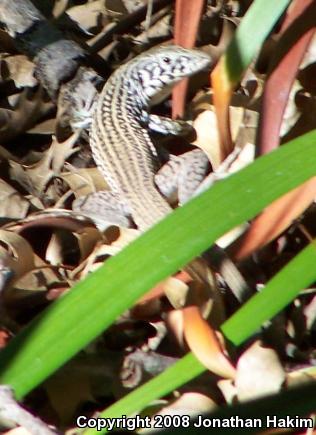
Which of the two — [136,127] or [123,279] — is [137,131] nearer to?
[136,127]

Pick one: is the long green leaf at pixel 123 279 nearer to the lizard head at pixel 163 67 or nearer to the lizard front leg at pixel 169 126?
the lizard front leg at pixel 169 126

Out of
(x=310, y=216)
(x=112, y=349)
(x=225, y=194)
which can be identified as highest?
(x=225, y=194)

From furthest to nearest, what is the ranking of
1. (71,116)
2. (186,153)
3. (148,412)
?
(71,116) → (186,153) → (148,412)

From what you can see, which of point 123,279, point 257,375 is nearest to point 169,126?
point 257,375

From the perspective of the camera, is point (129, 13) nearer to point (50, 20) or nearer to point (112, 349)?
point (50, 20)

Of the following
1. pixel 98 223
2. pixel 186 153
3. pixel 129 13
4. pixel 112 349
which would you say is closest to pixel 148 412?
pixel 112 349

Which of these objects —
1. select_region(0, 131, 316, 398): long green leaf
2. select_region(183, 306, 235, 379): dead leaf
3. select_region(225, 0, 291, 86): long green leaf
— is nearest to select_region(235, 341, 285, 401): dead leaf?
select_region(183, 306, 235, 379): dead leaf
